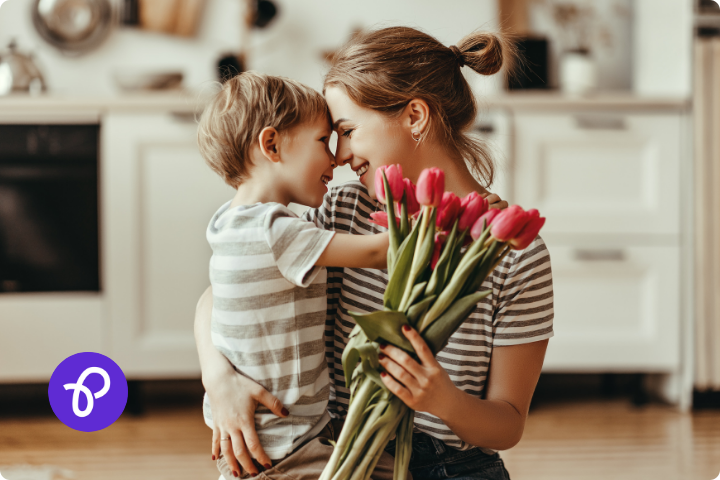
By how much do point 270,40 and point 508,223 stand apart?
8.48 ft

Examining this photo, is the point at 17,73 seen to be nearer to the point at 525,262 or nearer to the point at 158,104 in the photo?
the point at 158,104

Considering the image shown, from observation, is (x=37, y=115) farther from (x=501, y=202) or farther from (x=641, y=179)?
(x=641, y=179)

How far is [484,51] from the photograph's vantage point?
1.03m

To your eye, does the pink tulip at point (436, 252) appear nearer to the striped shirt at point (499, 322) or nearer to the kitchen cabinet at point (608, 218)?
the striped shirt at point (499, 322)

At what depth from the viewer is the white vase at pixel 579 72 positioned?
2791 millimetres

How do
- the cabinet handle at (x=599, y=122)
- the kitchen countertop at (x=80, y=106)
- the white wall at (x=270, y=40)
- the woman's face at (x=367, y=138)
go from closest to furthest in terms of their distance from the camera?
the woman's face at (x=367, y=138), the kitchen countertop at (x=80, y=106), the cabinet handle at (x=599, y=122), the white wall at (x=270, y=40)

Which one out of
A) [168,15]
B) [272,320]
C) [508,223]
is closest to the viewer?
[508,223]

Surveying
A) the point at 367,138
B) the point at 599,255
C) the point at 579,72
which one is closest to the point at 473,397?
the point at 367,138

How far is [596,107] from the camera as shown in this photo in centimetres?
251

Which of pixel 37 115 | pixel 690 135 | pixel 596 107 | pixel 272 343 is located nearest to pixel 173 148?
pixel 37 115

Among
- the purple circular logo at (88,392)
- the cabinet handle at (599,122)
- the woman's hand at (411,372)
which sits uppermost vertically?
the cabinet handle at (599,122)

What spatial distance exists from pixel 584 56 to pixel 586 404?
4.75 ft

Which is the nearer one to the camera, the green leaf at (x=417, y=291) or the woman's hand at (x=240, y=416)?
the green leaf at (x=417, y=291)

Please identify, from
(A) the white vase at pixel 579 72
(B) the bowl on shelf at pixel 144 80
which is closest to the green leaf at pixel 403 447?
(B) the bowl on shelf at pixel 144 80
